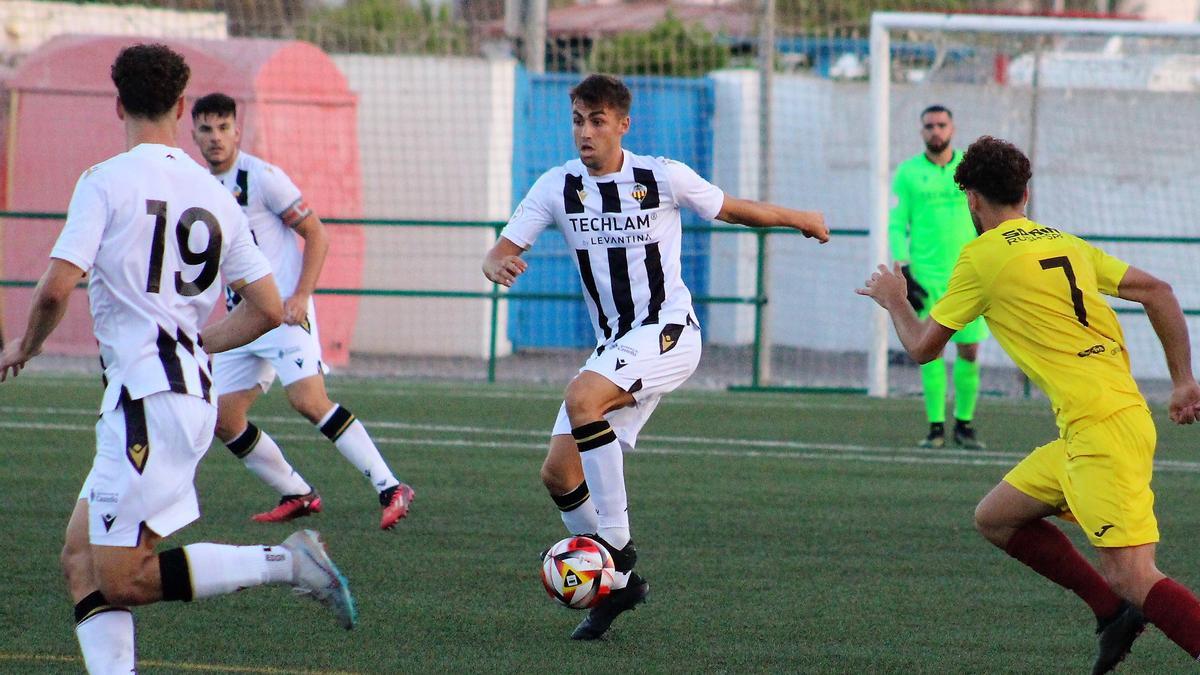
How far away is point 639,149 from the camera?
18.2 metres

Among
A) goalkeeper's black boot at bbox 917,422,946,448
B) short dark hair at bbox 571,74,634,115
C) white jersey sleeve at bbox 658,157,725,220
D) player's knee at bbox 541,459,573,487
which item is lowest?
goalkeeper's black boot at bbox 917,422,946,448

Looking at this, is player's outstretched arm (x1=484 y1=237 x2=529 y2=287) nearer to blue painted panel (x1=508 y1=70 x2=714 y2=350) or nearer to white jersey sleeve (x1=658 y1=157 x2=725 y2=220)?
white jersey sleeve (x1=658 y1=157 x2=725 y2=220)

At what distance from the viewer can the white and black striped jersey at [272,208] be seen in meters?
7.71

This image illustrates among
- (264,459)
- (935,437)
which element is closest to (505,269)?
(264,459)

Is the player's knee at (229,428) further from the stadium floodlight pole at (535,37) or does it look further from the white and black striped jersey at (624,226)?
the stadium floodlight pole at (535,37)

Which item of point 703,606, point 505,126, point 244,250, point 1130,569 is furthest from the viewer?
point 505,126

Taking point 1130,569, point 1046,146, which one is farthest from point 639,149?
point 1130,569

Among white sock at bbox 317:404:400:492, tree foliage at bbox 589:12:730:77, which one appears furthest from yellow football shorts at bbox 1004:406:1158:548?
tree foliage at bbox 589:12:730:77

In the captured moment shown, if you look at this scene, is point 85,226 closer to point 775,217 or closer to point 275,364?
point 775,217

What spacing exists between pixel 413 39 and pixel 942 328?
16.3 m

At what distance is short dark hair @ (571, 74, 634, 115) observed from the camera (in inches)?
240

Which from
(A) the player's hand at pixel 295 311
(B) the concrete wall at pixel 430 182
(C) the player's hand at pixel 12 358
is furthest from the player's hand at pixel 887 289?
(B) the concrete wall at pixel 430 182

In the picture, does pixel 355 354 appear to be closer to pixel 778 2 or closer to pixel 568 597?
pixel 778 2

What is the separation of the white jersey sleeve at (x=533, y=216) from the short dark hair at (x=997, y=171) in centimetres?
175
